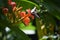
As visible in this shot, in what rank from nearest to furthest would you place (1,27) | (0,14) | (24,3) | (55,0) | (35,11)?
1. (55,0)
2. (0,14)
3. (1,27)
4. (24,3)
5. (35,11)

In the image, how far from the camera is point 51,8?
0.38 m

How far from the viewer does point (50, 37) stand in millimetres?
1449

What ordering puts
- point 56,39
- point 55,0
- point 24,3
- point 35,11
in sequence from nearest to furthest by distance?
point 55,0
point 24,3
point 35,11
point 56,39

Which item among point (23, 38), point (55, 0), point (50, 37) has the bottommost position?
point (50, 37)

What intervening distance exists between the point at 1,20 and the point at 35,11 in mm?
308

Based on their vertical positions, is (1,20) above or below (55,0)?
below

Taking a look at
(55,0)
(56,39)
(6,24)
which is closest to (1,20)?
(6,24)

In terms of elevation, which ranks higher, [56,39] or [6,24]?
[6,24]

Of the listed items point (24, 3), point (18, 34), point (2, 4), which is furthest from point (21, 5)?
point (2, 4)

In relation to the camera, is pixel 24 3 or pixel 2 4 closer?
pixel 2 4

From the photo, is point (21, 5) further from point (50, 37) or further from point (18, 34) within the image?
point (50, 37)

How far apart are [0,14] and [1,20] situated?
61mm

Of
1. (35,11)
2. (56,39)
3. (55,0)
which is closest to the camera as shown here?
(55,0)

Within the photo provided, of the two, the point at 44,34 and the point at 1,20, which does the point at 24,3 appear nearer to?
the point at 1,20
